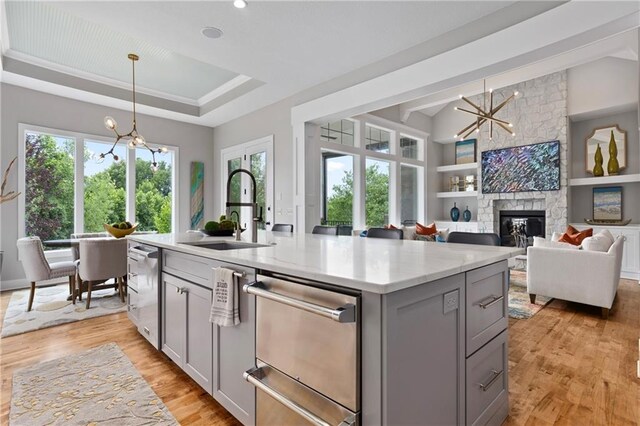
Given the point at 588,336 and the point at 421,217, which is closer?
the point at 588,336

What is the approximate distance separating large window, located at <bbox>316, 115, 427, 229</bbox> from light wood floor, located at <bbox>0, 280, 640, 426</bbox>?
333 cm

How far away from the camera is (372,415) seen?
1027 millimetres

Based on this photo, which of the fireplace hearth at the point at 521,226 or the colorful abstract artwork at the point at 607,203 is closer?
the colorful abstract artwork at the point at 607,203

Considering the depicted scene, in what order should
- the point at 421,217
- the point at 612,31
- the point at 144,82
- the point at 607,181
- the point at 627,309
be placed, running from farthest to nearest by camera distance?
1. the point at 421,217
2. the point at 607,181
3. the point at 144,82
4. the point at 627,309
5. the point at 612,31

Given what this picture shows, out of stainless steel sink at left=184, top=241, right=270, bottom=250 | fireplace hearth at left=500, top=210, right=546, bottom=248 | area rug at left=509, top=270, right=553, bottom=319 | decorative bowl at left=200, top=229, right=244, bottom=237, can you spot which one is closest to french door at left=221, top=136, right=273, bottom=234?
decorative bowl at left=200, top=229, right=244, bottom=237

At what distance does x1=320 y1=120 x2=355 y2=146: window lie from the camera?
5.44 m

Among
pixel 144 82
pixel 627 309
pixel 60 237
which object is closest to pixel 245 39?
pixel 144 82

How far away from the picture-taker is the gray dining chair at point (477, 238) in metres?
2.17

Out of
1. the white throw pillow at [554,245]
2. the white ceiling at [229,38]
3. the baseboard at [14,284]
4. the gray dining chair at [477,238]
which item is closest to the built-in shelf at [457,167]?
the white throw pillow at [554,245]

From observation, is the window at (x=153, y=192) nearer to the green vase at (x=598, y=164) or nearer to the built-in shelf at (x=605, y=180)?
the built-in shelf at (x=605, y=180)

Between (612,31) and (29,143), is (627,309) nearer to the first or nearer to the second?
(612,31)

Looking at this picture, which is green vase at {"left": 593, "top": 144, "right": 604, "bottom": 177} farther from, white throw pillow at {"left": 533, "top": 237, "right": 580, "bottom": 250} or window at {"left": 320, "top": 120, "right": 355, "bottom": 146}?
window at {"left": 320, "top": 120, "right": 355, "bottom": 146}

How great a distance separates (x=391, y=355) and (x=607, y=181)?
22.7ft

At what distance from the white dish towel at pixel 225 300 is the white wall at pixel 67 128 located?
186 inches
